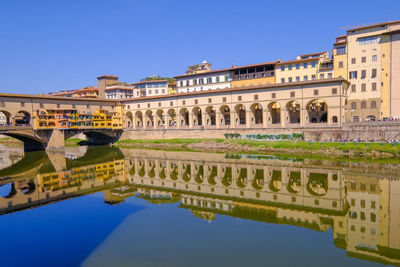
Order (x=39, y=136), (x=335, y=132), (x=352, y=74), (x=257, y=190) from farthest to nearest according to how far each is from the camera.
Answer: (x=39, y=136) < (x=352, y=74) < (x=335, y=132) < (x=257, y=190)

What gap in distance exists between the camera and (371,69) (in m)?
46.6

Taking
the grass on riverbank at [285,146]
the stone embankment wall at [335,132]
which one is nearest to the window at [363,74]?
the stone embankment wall at [335,132]

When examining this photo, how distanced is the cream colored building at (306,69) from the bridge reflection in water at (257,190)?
25630mm

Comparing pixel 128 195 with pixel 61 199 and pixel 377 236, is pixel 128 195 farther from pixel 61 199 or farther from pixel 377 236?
pixel 377 236

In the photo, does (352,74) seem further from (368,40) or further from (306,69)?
(306,69)

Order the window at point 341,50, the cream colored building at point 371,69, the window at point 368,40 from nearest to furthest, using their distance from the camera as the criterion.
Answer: the cream colored building at point 371,69, the window at point 368,40, the window at point 341,50

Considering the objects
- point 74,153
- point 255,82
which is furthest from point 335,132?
Result: point 74,153

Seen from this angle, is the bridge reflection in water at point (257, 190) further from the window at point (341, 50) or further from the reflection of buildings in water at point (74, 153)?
the window at point (341, 50)

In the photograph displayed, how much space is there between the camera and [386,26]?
148ft

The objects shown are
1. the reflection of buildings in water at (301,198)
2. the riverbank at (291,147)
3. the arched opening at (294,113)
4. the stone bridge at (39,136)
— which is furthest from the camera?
the arched opening at (294,113)

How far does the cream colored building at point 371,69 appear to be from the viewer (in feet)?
147

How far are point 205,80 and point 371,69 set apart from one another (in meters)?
33.6

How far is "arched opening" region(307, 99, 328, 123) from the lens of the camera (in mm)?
53625

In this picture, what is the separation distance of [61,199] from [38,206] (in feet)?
6.11
